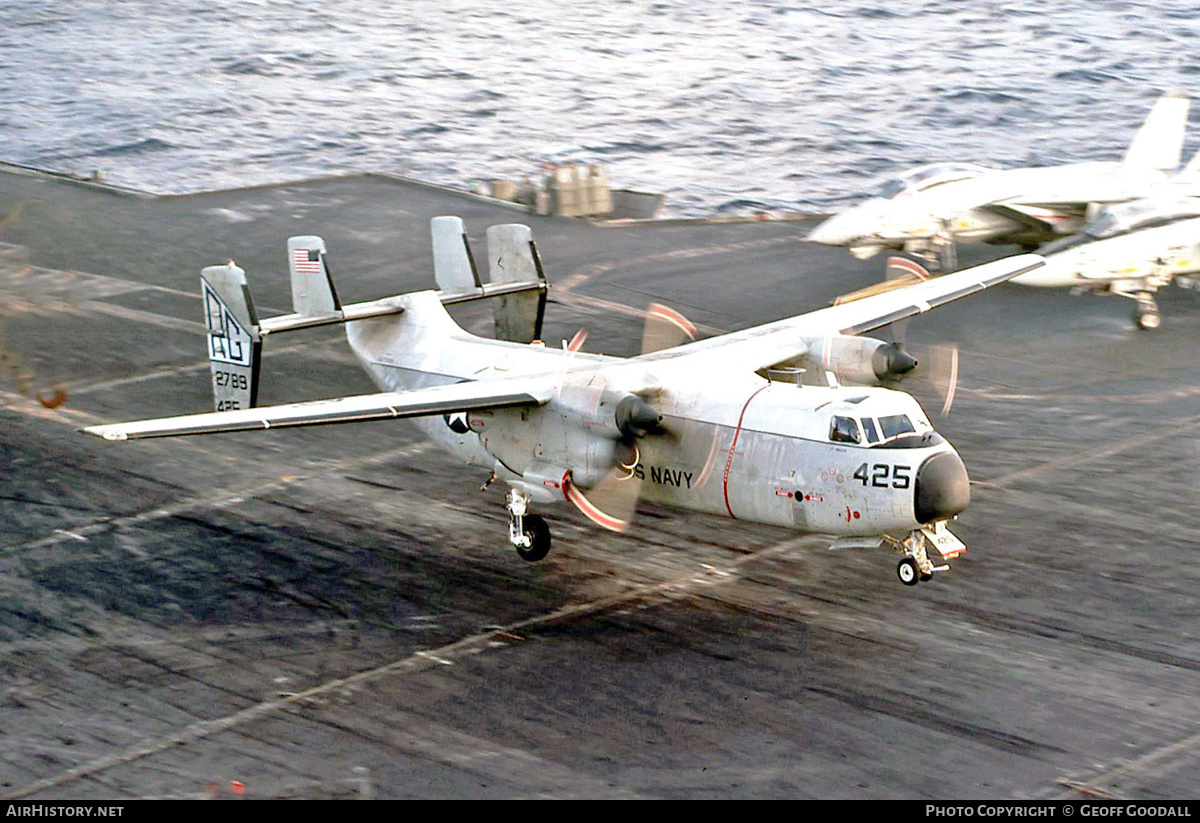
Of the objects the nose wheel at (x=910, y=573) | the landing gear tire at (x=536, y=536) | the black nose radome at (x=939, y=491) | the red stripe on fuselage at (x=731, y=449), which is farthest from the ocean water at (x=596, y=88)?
the black nose radome at (x=939, y=491)

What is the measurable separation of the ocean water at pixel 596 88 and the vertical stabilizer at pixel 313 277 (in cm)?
4283

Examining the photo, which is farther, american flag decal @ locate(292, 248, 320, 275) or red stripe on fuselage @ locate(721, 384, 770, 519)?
american flag decal @ locate(292, 248, 320, 275)

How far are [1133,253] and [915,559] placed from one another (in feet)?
69.8

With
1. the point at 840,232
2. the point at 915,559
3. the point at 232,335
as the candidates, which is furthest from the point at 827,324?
the point at 840,232

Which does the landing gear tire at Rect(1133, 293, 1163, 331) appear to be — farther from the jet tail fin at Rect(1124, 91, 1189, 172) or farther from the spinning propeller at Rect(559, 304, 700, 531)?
the spinning propeller at Rect(559, 304, 700, 531)

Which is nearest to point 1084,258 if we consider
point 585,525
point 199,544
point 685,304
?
point 685,304

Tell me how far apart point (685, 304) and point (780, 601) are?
20.8m

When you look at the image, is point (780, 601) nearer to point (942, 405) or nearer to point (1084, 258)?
point (942, 405)

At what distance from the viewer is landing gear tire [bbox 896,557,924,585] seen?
26.5 metres

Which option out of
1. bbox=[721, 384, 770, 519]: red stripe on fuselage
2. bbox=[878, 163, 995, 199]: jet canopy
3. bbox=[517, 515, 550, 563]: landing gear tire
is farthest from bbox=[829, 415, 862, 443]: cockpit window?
bbox=[878, 163, 995, 199]: jet canopy

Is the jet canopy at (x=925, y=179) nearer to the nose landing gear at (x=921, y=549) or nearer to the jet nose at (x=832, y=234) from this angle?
the jet nose at (x=832, y=234)

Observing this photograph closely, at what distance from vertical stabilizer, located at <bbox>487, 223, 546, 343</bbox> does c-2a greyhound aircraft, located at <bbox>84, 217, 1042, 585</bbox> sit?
2573mm

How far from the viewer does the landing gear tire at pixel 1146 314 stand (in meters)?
44.3

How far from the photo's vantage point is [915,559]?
2650 centimetres
